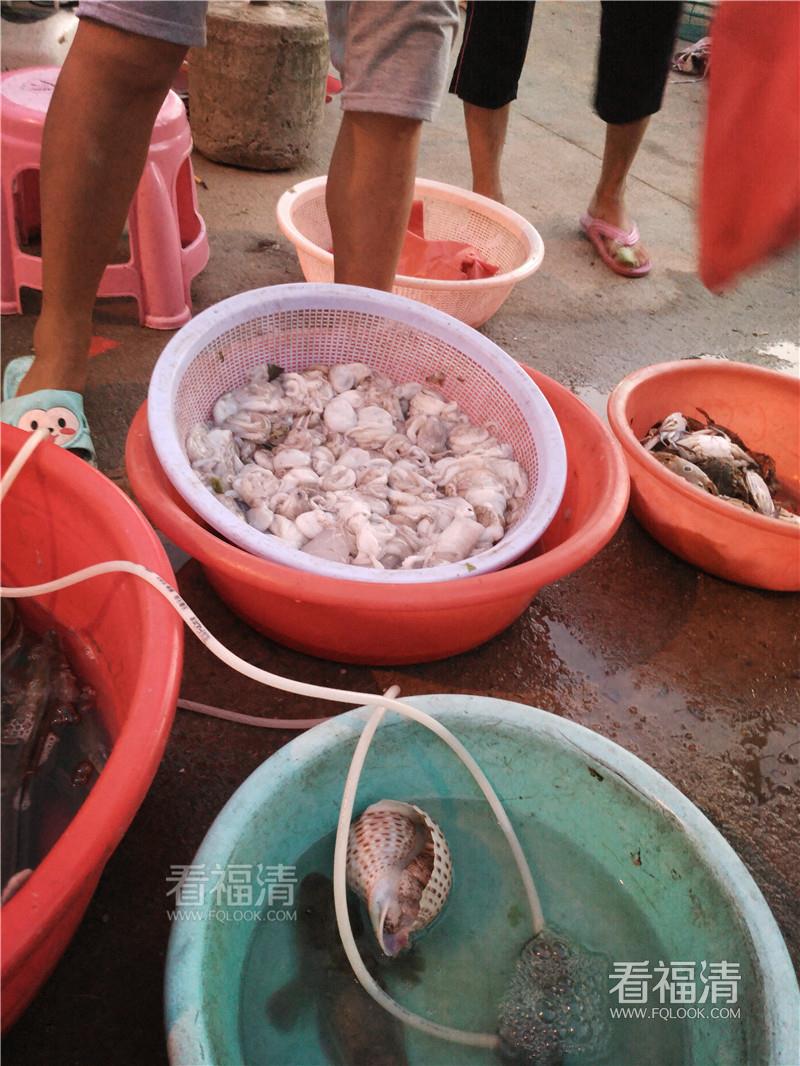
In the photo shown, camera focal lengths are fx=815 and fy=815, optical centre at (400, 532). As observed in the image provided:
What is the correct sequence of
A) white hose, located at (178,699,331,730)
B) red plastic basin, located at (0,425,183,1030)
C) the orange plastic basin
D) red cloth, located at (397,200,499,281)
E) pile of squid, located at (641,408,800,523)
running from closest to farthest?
1. red plastic basin, located at (0,425,183,1030)
2. white hose, located at (178,699,331,730)
3. the orange plastic basin
4. pile of squid, located at (641,408,800,523)
5. red cloth, located at (397,200,499,281)

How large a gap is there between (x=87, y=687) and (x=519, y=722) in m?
0.54

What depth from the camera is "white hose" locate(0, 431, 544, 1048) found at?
85cm

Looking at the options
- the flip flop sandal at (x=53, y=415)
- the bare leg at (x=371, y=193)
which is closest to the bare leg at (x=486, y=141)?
the bare leg at (x=371, y=193)

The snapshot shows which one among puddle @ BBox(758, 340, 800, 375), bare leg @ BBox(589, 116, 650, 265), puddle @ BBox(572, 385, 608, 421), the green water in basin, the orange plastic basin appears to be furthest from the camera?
bare leg @ BBox(589, 116, 650, 265)

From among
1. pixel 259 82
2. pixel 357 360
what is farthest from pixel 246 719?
pixel 259 82

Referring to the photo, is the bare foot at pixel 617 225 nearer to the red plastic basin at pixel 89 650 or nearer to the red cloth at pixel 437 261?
the red cloth at pixel 437 261

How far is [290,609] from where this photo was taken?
45.9 inches

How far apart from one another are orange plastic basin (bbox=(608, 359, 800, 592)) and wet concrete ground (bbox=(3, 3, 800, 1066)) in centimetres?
8

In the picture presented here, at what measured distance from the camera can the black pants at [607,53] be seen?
7.33 ft

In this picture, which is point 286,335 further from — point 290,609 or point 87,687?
point 87,687

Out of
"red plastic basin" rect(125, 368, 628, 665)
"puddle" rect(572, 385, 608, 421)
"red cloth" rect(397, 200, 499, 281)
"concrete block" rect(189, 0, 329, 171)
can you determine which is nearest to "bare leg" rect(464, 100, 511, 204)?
"red cloth" rect(397, 200, 499, 281)

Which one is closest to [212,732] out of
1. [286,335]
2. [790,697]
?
[286,335]
